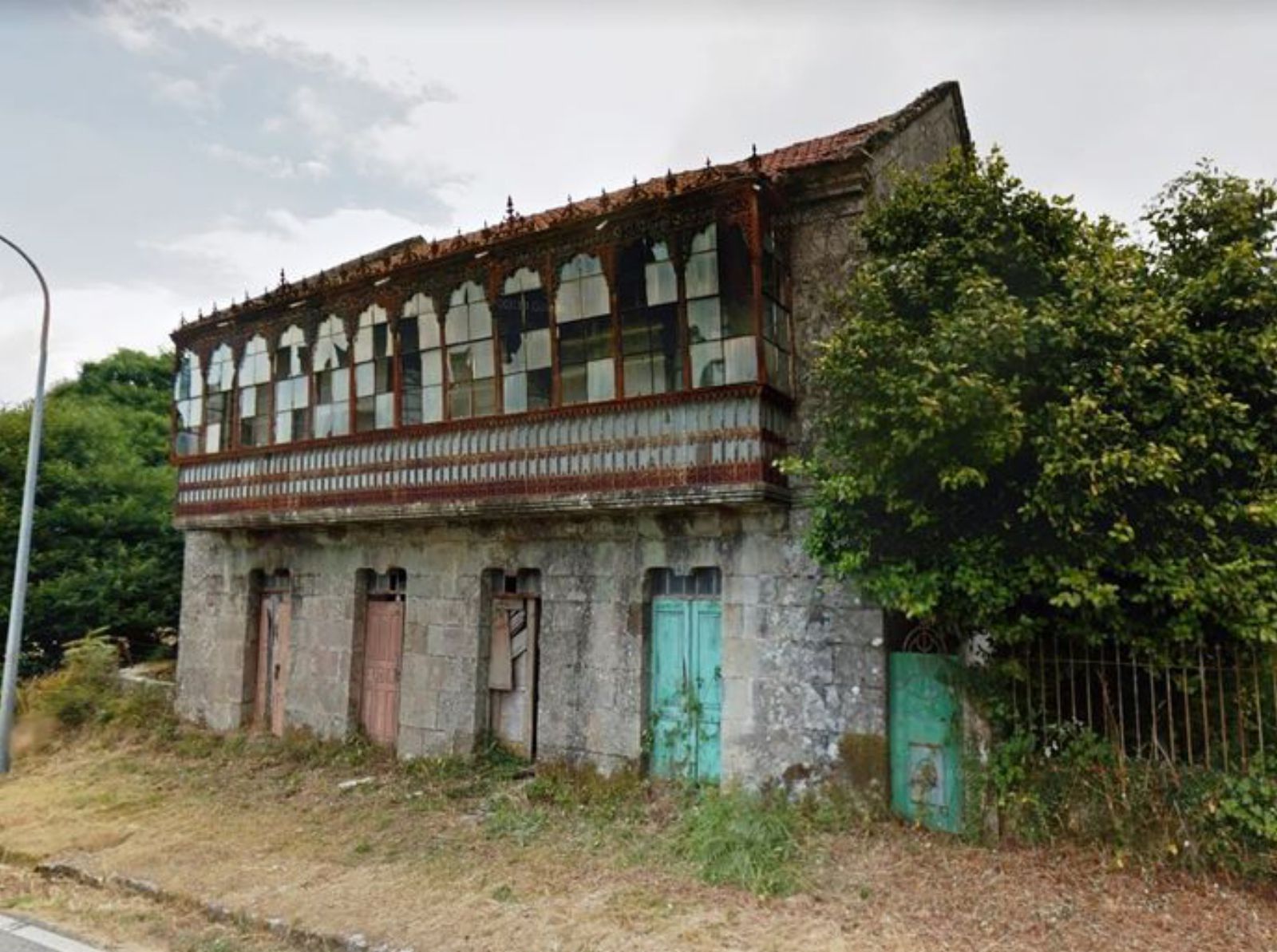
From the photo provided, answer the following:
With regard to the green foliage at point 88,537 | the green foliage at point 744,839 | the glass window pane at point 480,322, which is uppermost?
the glass window pane at point 480,322

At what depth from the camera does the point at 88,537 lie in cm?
1820

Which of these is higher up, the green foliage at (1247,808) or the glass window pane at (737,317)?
the glass window pane at (737,317)

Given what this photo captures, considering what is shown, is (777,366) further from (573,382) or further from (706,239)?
(573,382)

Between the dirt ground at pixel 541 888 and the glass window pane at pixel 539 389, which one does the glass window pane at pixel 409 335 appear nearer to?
the glass window pane at pixel 539 389

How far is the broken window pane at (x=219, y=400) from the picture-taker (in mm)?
13492

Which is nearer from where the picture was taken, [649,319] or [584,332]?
[649,319]

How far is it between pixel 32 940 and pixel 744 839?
5585 mm

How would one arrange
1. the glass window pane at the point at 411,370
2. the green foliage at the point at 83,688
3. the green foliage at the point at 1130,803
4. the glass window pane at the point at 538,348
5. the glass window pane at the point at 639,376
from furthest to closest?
the green foliage at the point at 83,688
the glass window pane at the point at 411,370
the glass window pane at the point at 538,348
the glass window pane at the point at 639,376
the green foliage at the point at 1130,803

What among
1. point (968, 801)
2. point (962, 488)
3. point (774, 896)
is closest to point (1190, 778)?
point (968, 801)

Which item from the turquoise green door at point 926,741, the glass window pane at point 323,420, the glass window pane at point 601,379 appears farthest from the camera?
the glass window pane at point 323,420

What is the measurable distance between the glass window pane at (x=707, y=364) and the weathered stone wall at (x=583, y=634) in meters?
1.43

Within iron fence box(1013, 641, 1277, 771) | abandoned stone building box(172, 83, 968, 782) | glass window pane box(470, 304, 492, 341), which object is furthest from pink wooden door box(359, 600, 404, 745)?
iron fence box(1013, 641, 1277, 771)

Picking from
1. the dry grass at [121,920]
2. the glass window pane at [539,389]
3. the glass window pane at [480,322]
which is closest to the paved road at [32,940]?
the dry grass at [121,920]

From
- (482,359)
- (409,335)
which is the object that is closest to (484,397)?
(482,359)
